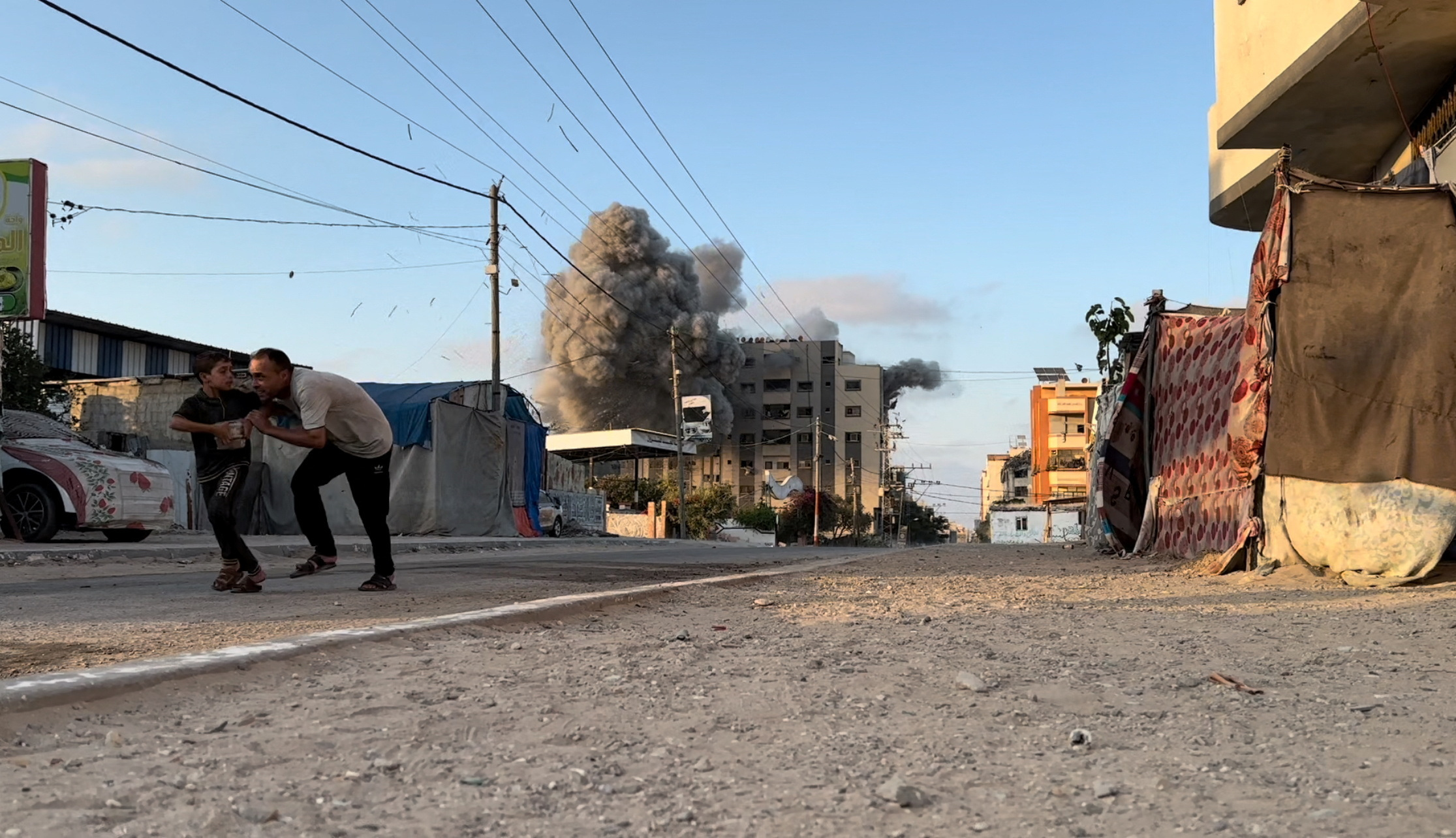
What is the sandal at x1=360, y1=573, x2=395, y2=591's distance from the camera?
23.3 feet

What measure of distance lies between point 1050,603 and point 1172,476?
5144 millimetres

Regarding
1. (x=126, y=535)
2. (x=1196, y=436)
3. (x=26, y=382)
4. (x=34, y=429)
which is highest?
(x=26, y=382)

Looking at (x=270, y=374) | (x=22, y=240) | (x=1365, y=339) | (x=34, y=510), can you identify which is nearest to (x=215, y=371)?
(x=270, y=374)

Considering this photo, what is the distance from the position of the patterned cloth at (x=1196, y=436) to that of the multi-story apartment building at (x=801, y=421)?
285 ft

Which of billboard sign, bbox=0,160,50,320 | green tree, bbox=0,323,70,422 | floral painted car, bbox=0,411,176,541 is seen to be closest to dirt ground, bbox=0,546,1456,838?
floral painted car, bbox=0,411,176,541

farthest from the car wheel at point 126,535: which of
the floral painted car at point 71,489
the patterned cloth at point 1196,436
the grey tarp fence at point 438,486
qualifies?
the patterned cloth at point 1196,436

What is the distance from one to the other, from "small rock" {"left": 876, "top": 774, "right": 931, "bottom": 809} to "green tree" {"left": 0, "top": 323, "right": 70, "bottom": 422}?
25.1m

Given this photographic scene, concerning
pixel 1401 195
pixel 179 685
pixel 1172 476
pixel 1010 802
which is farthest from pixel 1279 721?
pixel 1172 476

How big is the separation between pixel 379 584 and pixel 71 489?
7.23m

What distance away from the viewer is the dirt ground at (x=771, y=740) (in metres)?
2.19

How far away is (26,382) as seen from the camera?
24016 millimetres

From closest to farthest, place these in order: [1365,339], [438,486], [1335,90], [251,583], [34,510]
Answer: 1. [251,583]
2. [1365,339]
3. [1335,90]
4. [34,510]
5. [438,486]

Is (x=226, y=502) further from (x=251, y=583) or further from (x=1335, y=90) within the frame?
(x=1335, y=90)

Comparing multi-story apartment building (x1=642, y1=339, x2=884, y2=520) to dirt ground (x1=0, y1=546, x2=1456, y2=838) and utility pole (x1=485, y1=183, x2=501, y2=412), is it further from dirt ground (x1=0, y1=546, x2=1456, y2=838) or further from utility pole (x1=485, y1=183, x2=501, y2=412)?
dirt ground (x1=0, y1=546, x2=1456, y2=838)
